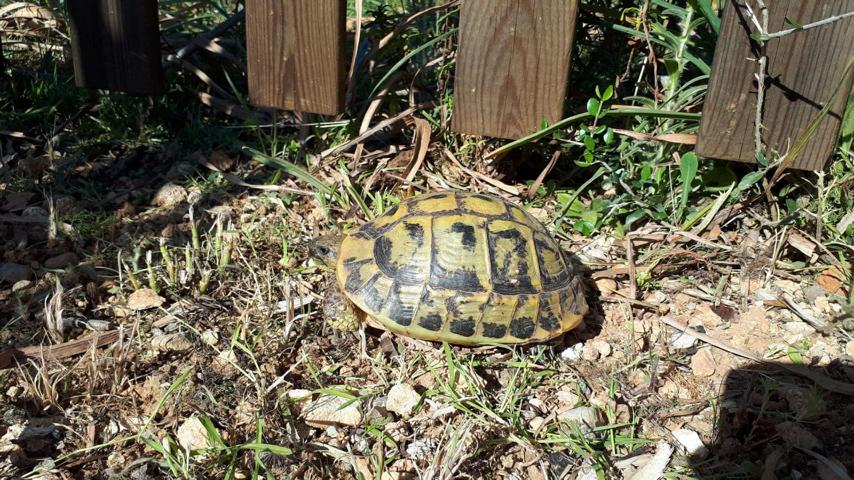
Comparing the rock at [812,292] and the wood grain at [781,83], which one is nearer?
the wood grain at [781,83]

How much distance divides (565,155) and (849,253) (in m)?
1.46

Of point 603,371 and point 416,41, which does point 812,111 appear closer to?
point 603,371

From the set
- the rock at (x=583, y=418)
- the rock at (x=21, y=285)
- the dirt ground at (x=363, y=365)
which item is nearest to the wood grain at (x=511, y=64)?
the dirt ground at (x=363, y=365)

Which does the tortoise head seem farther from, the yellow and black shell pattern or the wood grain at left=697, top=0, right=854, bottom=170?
the wood grain at left=697, top=0, right=854, bottom=170

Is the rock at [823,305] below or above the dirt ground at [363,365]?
above

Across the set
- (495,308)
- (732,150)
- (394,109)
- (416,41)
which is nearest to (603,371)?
(495,308)

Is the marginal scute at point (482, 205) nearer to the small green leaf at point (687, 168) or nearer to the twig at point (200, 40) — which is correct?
the small green leaf at point (687, 168)

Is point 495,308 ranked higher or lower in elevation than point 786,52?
lower

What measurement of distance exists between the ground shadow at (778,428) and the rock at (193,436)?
68.0 inches

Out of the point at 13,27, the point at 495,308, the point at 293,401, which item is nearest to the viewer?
the point at 293,401

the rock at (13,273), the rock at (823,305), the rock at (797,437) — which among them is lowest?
the rock at (797,437)

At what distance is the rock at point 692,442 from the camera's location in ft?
8.27


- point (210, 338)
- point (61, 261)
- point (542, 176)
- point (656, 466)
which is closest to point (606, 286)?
point (542, 176)

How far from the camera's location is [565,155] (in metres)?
3.87
